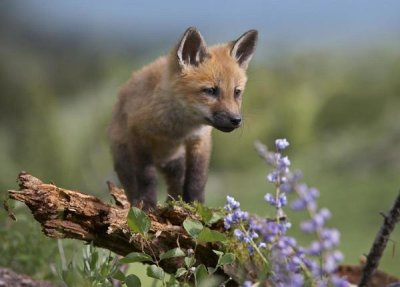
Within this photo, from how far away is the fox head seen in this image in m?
3.46

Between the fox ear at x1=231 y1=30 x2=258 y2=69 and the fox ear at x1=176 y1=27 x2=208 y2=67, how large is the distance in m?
0.17

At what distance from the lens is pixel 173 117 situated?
11.5 feet

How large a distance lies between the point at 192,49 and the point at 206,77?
15 centimetres

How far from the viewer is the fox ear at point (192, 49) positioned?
11.6 feet

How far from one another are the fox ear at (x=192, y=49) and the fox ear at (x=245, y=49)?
17 centimetres

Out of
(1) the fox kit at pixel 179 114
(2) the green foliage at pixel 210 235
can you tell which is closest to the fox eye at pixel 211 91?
(1) the fox kit at pixel 179 114

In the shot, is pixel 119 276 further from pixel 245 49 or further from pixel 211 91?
pixel 245 49

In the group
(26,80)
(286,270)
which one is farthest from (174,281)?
(26,80)

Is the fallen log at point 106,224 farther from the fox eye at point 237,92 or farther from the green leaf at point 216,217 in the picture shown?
the fox eye at point 237,92

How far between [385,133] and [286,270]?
5809mm

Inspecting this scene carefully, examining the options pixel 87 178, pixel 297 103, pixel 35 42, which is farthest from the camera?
pixel 35 42

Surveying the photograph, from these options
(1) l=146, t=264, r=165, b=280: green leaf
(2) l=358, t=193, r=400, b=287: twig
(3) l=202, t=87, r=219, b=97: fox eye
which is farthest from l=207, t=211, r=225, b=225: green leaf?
(3) l=202, t=87, r=219, b=97: fox eye

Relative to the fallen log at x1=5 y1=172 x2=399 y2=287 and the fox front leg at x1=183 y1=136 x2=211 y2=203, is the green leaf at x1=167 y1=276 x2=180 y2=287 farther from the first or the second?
the fox front leg at x1=183 y1=136 x2=211 y2=203

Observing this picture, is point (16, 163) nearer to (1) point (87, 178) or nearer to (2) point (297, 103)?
(1) point (87, 178)
